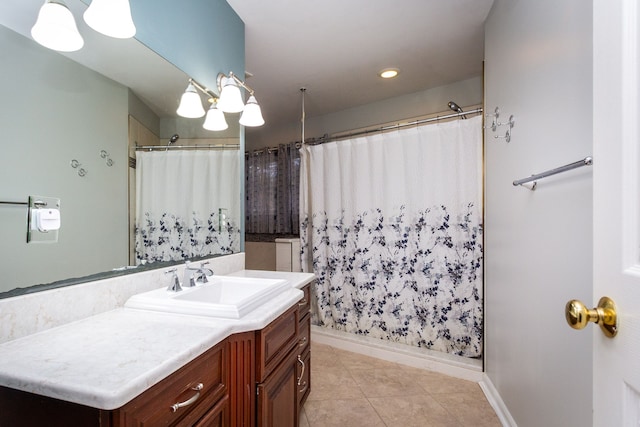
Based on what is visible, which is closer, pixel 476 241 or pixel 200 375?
pixel 200 375

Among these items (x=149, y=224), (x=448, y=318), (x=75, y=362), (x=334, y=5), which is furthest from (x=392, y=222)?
(x=75, y=362)

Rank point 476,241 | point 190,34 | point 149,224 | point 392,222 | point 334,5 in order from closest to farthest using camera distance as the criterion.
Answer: point 149,224 → point 190,34 → point 334,5 → point 476,241 → point 392,222

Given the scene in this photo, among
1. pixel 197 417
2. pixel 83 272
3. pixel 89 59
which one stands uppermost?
pixel 89 59

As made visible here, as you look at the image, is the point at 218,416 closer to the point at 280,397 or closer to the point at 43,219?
the point at 280,397

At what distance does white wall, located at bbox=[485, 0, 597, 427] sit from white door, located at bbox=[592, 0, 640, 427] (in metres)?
0.48

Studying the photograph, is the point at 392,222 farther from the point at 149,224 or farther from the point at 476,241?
the point at 149,224

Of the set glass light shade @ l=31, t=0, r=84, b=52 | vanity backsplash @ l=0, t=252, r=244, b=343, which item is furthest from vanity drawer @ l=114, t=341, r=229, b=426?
glass light shade @ l=31, t=0, r=84, b=52

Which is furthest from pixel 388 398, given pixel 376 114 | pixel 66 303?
pixel 376 114

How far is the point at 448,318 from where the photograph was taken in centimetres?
224

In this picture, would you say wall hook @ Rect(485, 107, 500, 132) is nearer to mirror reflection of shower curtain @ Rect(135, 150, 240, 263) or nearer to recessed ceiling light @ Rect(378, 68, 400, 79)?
recessed ceiling light @ Rect(378, 68, 400, 79)

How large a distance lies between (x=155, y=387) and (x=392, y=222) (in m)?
2.05

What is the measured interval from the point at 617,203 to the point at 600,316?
0.63ft

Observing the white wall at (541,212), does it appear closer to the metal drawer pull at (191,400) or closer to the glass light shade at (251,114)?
the metal drawer pull at (191,400)

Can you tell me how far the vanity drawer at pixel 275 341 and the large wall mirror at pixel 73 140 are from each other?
608 millimetres
